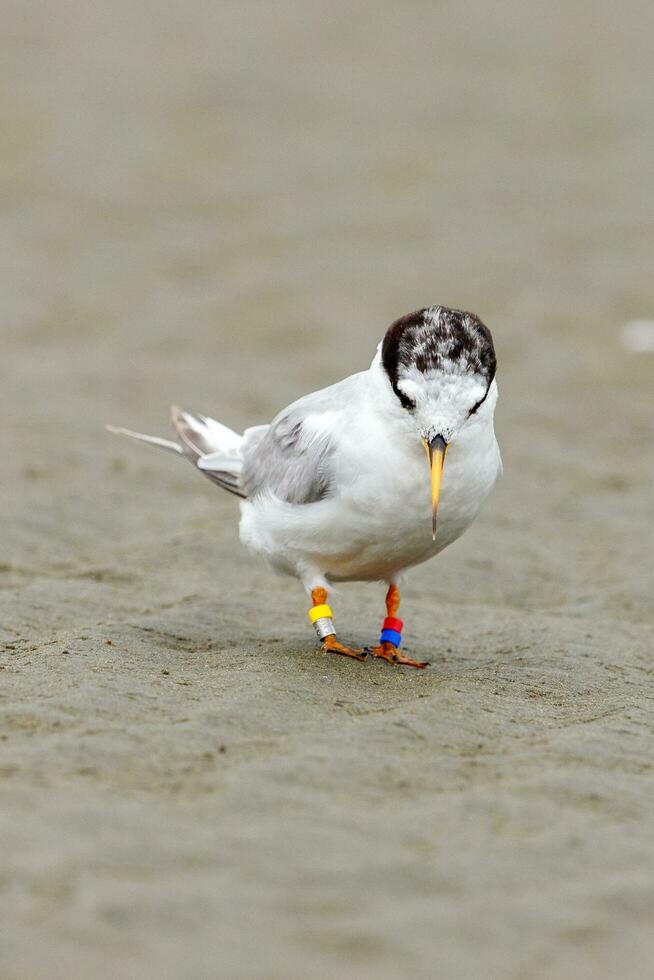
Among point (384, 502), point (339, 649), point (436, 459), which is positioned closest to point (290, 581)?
point (339, 649)

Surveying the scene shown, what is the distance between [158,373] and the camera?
11.1 metres

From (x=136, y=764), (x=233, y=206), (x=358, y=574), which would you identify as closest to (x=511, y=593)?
(x=358, y=574)

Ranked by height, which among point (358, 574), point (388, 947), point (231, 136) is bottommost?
point (388, 947)

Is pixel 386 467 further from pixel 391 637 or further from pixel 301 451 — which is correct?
pixel 391 637

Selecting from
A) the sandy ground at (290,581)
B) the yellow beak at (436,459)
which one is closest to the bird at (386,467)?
the yellow beak at (436,459)

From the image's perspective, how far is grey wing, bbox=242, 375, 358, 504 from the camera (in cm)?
550

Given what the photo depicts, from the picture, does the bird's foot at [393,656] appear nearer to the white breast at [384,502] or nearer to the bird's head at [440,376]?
the white breast at [384,502]

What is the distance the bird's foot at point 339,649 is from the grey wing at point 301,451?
560 millimetres

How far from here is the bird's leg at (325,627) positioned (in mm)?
5645

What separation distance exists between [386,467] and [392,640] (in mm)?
889

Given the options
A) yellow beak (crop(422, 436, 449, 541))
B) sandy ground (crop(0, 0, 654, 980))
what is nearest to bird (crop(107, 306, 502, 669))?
yellow beak (crop(422, 436, 449, 541))

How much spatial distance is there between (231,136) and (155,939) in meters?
14.0

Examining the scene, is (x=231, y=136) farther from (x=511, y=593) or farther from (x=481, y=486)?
(x=481, y=486)

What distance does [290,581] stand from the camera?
733cm
